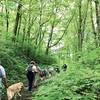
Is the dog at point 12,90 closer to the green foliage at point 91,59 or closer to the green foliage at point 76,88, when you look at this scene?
the green foliage at point 76,88

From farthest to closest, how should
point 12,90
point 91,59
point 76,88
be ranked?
point 12,90, point 91,59, point 76,88

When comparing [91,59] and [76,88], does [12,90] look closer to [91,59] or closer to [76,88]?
[91,59]

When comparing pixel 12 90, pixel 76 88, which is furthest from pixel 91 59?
pixel 12 90

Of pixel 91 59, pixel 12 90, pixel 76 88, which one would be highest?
pixel 91 59

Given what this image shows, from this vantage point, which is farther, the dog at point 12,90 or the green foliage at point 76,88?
the dog at point 12,90

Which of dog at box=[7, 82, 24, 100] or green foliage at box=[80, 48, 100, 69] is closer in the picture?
green foliage at box=[80, 48, 100, 69]

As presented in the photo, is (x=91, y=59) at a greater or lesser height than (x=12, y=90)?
greater

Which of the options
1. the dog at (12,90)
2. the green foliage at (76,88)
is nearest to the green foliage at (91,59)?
the green foliage at (76,88)

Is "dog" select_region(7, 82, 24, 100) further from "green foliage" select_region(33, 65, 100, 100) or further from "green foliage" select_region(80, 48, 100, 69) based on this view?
"green foliage" select_region(80, 48, 100, 69)

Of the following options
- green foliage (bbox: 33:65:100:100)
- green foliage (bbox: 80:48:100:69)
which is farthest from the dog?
green foliage (bbox: 80:48:100:69)

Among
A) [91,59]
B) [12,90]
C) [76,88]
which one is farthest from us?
[12,90]

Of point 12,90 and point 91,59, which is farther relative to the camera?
point 12,90

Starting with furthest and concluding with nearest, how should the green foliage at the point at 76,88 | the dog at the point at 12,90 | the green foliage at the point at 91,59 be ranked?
the dog at the point at 12,90, the green foliage at the point at 91,59, the green foliage at the point at 76,88

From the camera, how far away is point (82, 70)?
8.62m
